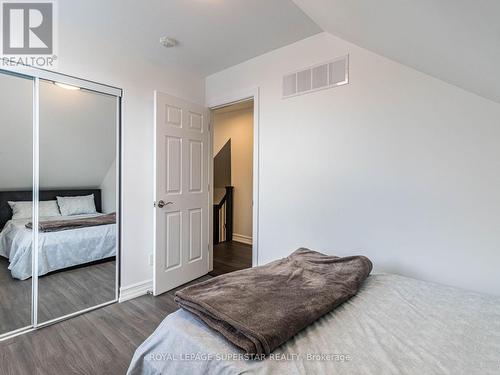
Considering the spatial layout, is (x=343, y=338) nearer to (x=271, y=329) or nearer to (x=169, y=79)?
(x=271, y=329)

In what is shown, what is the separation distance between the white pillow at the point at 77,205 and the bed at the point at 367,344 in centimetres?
175

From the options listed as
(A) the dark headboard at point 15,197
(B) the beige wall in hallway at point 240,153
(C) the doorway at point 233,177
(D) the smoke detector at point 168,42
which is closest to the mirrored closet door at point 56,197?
(A) the dark headboard at point 15,197

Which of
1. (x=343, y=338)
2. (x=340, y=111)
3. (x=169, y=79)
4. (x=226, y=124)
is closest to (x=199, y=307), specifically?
(x=343, y=338)

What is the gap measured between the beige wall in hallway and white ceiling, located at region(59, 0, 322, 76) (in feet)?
6.66

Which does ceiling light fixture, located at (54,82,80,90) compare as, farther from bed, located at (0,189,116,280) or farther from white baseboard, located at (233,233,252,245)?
white baseboard, located at (233,233,252,245)

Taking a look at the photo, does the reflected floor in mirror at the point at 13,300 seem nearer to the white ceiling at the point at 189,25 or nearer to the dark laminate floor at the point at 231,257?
the dark laminate floor at the point at 231,257

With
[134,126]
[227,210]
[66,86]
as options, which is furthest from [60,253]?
[227,210]

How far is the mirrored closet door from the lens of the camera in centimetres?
203

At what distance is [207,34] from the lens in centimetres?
233

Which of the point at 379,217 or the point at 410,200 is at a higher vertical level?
the point at 410,200

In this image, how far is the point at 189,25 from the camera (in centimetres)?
218

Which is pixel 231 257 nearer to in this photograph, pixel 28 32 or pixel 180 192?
pixel 180 192

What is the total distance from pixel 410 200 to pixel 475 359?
3.91 ft

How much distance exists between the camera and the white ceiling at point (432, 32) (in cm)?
89
